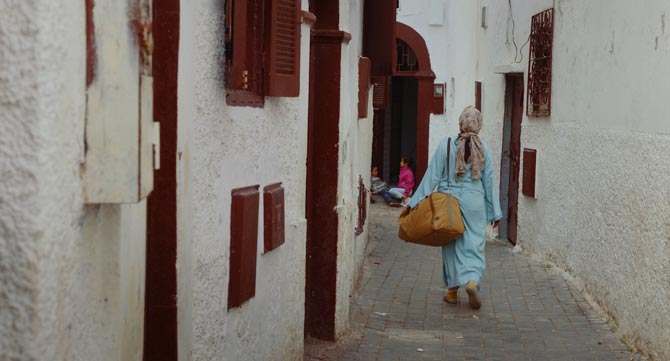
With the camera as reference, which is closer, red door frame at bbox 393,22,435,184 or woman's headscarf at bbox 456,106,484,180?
woman's headscarf at bbox 456,106,484,180

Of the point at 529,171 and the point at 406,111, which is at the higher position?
the point at 406,111

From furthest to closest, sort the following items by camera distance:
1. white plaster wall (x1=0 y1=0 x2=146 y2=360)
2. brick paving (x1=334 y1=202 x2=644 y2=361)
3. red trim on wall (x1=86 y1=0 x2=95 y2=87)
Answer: brick paving (x1=334 y1=202 x2=644 y2=361), red trim on wall (x1=86 y1=0 x2=95 y2=87), white plaster wall (x1=0 y1=0 x2=146 y2=360)

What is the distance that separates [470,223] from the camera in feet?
32.6

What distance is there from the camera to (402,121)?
28562 millimetres

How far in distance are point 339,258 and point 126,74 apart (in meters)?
5.41

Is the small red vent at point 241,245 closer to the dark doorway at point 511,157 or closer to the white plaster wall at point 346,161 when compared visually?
the white plaster wall at point 346,161

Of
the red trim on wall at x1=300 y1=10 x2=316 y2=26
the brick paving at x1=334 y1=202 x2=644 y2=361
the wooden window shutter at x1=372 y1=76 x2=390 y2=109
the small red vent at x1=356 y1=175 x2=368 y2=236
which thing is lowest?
the brick paving at x1=334 y1=202 x2=644 y2=361

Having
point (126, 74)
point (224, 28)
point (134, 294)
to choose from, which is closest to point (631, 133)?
point (224, 28)

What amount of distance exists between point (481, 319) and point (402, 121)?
766 inches

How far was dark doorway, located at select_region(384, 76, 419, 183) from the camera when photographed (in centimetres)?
2845

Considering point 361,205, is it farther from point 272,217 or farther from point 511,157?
point 272,217

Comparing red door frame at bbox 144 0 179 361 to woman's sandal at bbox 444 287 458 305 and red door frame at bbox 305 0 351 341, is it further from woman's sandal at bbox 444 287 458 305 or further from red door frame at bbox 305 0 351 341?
woman's sandal at bbox 444 287 458 305

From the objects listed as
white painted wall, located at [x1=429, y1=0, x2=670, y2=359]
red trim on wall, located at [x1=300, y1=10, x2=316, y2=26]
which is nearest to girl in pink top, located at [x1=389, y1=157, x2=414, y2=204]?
white painted wall, located at [x1=429, y1=0, x2=670, y2=359]

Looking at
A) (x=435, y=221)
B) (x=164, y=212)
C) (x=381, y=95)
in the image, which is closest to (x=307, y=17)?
(x=164, y=212)
